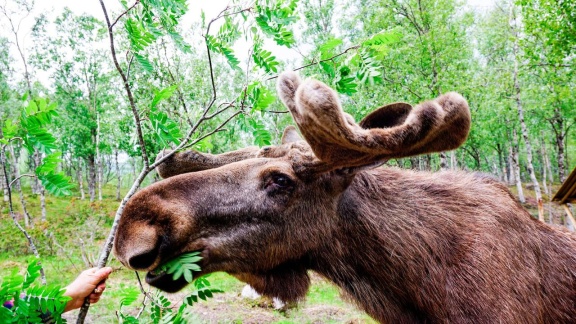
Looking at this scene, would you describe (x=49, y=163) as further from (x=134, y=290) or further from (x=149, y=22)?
(x=149, y=22)

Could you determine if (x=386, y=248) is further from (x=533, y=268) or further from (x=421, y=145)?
(x=533, y=268)

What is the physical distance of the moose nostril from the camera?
2082mm

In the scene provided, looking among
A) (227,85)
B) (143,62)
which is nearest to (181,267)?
(143,62)

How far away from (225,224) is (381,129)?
127 centimetres

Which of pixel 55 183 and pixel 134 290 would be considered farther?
pixel 134 290

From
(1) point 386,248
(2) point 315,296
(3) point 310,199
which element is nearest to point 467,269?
(1) point 386,248

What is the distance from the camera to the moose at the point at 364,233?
2393mm

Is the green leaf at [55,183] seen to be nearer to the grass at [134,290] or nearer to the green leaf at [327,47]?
the grass at [134,290]

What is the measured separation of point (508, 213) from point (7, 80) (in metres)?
48.6

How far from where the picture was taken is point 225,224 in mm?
2631

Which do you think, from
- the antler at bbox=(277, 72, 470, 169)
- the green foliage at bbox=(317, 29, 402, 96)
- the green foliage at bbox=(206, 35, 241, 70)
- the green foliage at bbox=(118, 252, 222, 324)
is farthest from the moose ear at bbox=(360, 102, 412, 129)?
the green foliage at bbox=(118, 252, 222, 324)

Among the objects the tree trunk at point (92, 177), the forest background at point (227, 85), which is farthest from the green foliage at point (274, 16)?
the tree trunk at point (92, 177)

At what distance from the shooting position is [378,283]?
2775 mm

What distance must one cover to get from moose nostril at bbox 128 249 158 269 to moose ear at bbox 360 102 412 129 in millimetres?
1973
